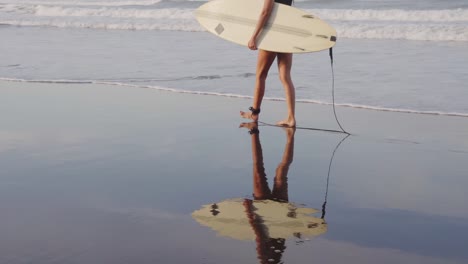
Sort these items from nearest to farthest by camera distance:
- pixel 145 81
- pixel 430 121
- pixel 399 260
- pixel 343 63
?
pixel 399 260
pixel 430 121
pixel 145 81
pixel 343 63

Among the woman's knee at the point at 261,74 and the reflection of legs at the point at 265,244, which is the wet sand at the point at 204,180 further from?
the woman's knee at the point at 261,74

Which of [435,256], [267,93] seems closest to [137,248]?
[435,256]

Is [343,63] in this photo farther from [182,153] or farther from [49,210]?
[49,210]

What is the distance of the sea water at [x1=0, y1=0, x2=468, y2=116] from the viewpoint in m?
8.80

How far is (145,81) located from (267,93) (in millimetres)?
1747

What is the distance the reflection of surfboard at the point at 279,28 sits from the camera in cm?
709

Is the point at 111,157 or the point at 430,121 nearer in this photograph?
the point at 111,157

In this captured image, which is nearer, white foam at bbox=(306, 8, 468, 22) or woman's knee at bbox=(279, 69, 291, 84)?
woman's knee at bbox=(279, 69, 291, 84)

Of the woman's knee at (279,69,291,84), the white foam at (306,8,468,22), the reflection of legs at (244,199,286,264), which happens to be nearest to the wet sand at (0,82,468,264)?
the reflection of legs at (244,199,286,264)

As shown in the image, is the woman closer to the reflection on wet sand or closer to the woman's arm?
the woman's arm

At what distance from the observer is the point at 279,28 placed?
712 centimetres

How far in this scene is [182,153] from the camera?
5766 mm

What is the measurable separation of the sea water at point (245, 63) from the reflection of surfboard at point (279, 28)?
1136mm

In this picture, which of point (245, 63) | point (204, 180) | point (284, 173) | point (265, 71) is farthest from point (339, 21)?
point (204, 180)
